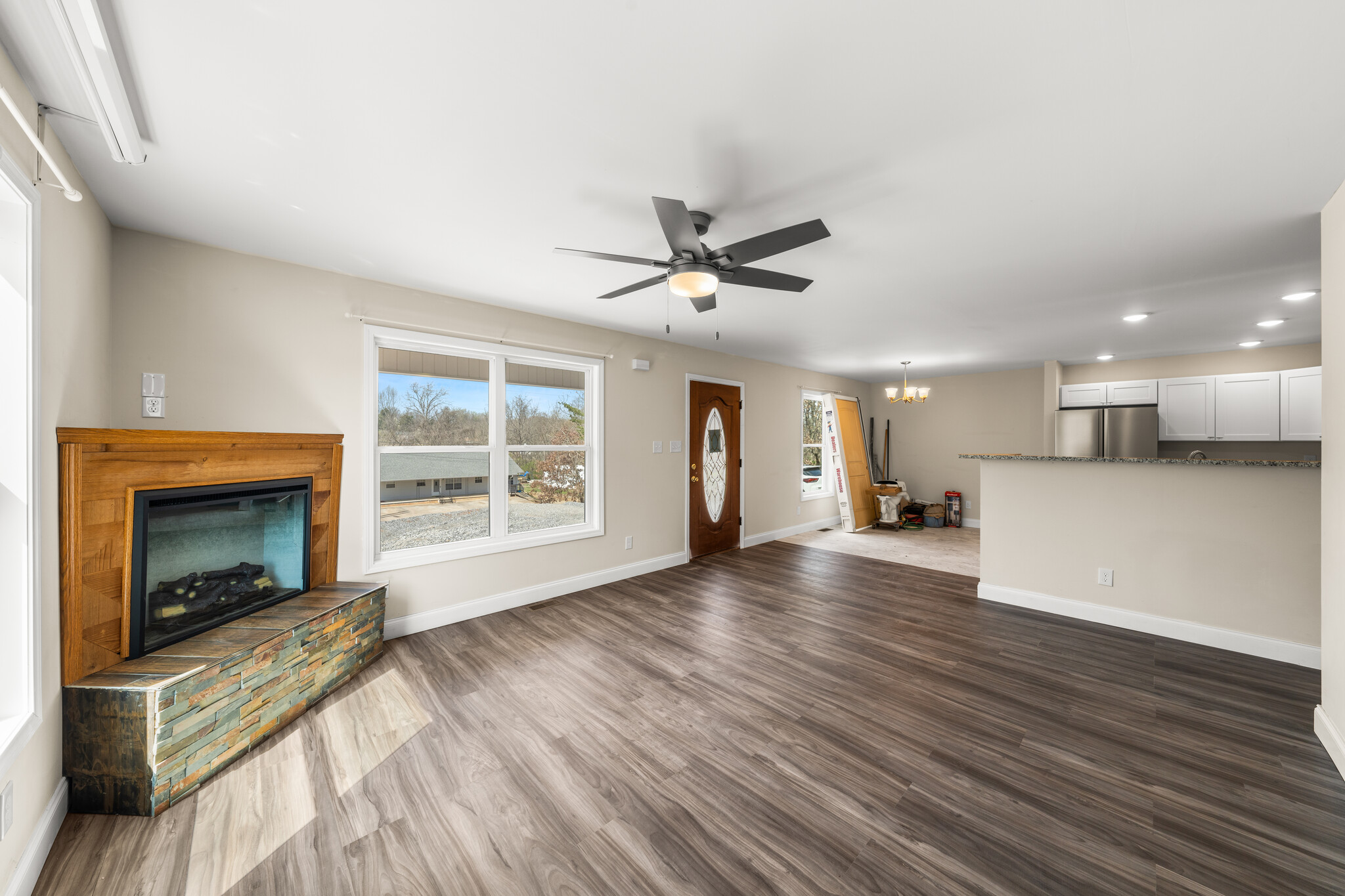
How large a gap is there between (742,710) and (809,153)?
2.50 metres

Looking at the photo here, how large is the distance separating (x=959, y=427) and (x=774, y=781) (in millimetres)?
7222

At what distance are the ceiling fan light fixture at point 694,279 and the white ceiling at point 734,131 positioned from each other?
315 millimetres

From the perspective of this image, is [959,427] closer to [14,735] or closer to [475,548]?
[475,548]

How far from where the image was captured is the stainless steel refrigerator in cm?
550

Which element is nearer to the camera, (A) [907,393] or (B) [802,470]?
(A) [907,393]

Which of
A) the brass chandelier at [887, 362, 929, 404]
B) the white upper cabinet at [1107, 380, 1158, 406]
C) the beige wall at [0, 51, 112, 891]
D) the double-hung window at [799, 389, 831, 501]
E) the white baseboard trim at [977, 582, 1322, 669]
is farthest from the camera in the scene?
the double-hung window at [799, 389, 831, 501]

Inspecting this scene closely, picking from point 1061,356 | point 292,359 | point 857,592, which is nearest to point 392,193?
point 292,359

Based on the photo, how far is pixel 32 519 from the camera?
1488mm

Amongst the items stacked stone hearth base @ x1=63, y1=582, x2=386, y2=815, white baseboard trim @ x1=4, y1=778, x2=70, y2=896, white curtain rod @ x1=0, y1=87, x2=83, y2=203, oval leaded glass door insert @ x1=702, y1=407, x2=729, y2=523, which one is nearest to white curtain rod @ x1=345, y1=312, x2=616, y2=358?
white curtain rod @ x1=0, y1=87, x2=83, y2=203

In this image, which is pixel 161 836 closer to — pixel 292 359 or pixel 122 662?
pixel 122 662

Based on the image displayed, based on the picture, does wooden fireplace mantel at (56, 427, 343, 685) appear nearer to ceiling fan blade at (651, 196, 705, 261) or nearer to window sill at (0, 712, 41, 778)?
window sill at (0, 712, 41, 778)

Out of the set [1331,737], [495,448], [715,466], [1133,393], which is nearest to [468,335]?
[495,448]

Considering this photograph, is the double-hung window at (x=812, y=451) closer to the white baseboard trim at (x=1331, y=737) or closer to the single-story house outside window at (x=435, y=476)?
the single-story house outside window at (x=435, y=476)

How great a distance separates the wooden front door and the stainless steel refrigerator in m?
3.58
